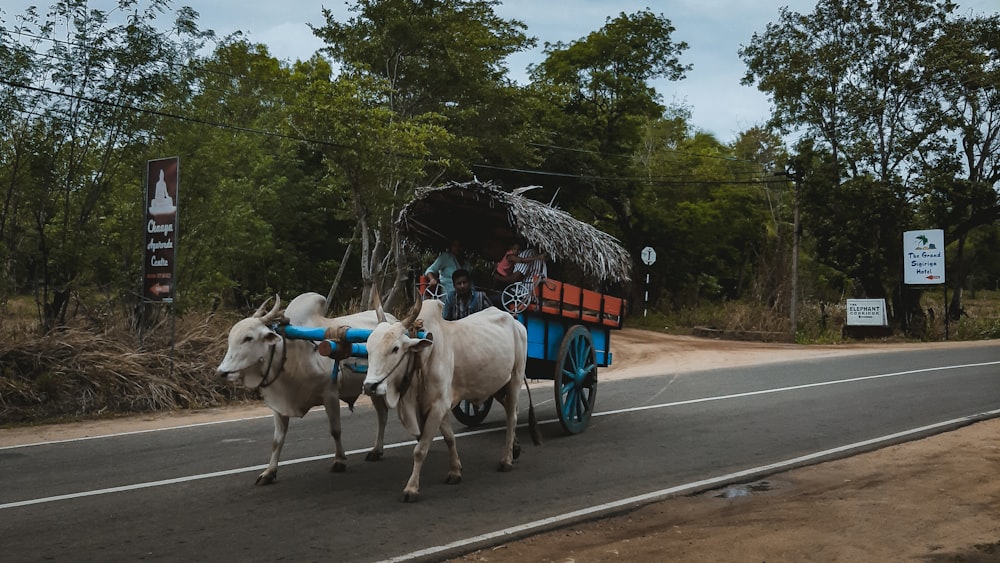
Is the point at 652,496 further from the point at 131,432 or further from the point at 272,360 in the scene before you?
the point at 131,432

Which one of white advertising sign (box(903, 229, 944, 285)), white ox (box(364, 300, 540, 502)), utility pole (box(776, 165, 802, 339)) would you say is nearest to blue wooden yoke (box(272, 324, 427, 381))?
white ox (box(364, 300, 540, 502))

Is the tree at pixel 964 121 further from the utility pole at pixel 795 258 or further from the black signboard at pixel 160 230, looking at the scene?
the black signboard at pixel 160 230

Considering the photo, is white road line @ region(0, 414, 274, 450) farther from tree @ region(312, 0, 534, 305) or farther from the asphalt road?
tree @ region(312, 0, 534, 305)

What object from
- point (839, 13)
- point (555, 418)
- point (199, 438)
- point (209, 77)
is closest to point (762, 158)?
point (839, 13)

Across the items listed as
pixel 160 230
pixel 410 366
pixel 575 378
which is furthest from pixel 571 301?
pixel 160 230

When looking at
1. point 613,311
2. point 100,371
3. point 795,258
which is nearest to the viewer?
point 613,311

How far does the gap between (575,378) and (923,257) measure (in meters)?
21.3

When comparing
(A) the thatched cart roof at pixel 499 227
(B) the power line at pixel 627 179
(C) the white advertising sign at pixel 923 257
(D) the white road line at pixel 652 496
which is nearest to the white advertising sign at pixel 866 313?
(C) the white advertising sign at pixel 923 257

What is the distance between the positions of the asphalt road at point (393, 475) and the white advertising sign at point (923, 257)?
1512 cm

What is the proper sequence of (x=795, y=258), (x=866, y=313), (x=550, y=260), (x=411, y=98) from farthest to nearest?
1. (x=795, y=258)
2. (x=866, y=313)
3. (x=411, y=98)
4. (x=550, y=260)

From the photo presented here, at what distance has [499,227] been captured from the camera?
947 centimetres

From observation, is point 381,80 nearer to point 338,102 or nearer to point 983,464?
point 338,102

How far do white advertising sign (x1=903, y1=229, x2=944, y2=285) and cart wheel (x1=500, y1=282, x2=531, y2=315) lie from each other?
21795 mm

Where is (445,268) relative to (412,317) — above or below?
above
